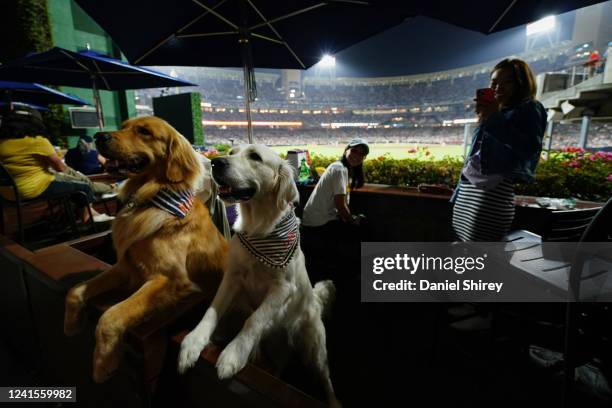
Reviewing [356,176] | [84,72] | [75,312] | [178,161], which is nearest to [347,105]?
[84,72]

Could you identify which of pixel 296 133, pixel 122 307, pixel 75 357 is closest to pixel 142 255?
pixel 122 307

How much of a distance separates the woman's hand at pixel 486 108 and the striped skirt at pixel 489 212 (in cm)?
50

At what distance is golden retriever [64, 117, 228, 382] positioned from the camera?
1272 mm

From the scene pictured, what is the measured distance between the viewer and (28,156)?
288cm

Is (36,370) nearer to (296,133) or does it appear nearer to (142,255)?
(142,255)

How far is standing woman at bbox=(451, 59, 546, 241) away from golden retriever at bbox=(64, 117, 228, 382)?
1882 mm

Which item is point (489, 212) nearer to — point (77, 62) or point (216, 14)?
point (216, 14)

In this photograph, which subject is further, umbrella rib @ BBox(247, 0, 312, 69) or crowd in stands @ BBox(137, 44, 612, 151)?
crowd in stands @ BBox(137, 44, 612, 151)

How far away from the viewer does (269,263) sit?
1284 millimetres

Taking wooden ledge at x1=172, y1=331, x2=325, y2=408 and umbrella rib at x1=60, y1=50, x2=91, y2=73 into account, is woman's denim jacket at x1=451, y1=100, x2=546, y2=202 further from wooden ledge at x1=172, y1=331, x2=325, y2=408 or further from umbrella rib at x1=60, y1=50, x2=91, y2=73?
umbrella rib at x1=60, y1=50, x2=91, y2=73

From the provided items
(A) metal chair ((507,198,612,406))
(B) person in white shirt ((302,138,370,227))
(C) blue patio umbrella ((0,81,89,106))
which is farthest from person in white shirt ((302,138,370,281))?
(C) blue patio umbrella ((0,81,89,106))

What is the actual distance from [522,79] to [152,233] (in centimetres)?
253

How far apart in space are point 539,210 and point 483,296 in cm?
143

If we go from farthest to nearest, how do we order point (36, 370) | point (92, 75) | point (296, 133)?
1. point (296, 133)
2. point (92, 75)
3. point (36, 370)
